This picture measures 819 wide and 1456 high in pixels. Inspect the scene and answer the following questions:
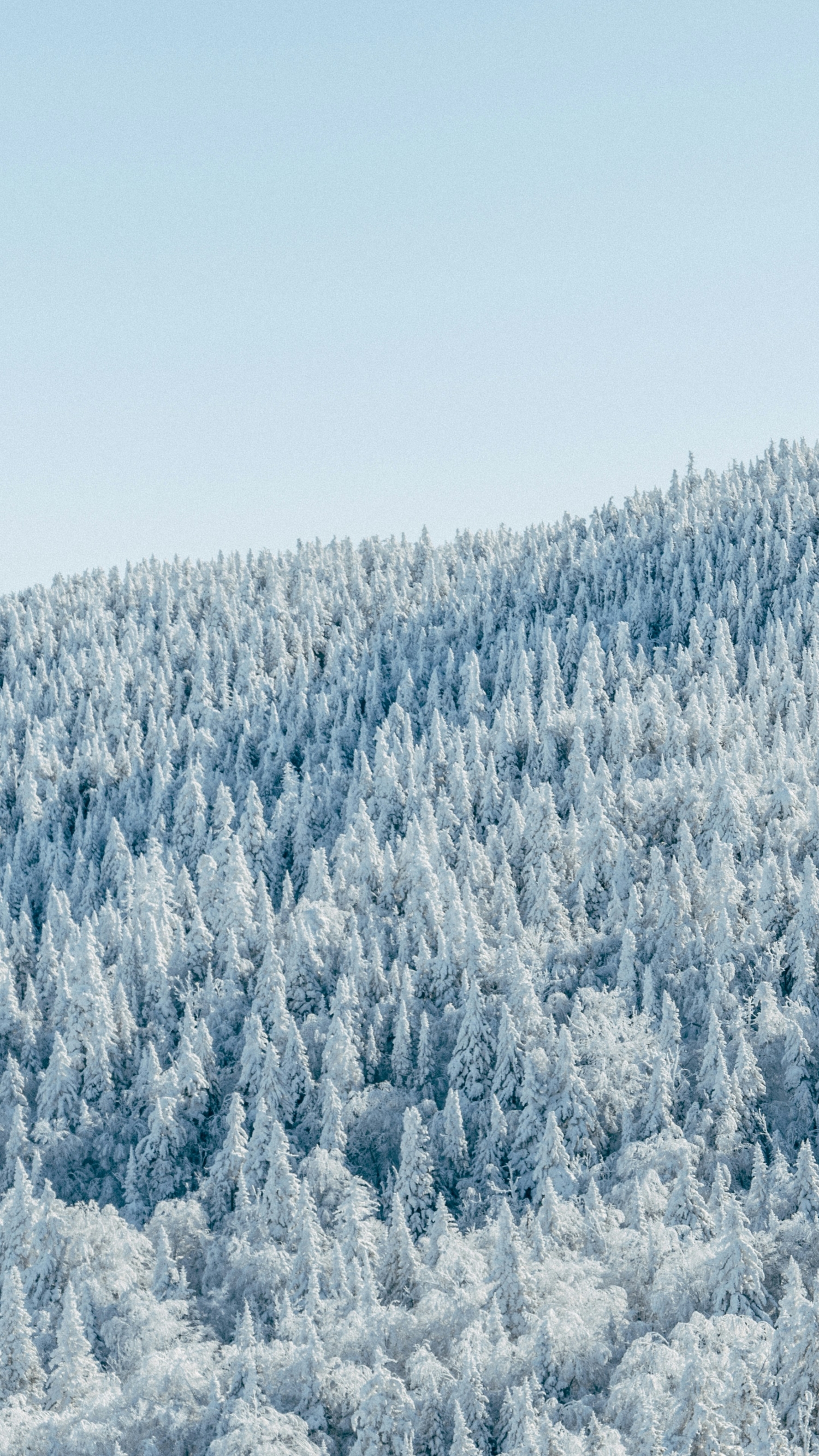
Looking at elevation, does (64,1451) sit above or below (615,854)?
below

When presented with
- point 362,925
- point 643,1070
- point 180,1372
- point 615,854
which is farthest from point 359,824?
point 180,1372

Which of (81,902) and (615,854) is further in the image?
(81,902)

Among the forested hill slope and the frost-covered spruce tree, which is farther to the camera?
the frost-covered spruce tree

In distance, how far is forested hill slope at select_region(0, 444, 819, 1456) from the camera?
229 feet

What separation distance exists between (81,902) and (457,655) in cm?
7193

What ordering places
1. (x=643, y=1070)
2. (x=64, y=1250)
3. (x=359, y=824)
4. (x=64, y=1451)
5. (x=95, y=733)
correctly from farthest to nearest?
(x=95, y=733) → (x=359, y=824) → (x=643, y=1070) → (x=64, y=1250) → (x=64, y=1451)

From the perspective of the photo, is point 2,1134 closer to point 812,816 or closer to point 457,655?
point 812,816

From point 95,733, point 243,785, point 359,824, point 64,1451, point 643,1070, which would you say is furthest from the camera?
point 95,733

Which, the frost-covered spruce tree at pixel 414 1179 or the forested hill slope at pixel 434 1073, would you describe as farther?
the frost-covered spruce tree at pixel 414 1179

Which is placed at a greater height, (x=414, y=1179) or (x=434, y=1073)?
(x=434, y=1073)

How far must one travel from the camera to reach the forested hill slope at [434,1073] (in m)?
69.9

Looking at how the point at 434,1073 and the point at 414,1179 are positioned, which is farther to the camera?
the point at 434,1073

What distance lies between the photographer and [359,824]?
427 ft

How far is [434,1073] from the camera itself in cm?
9925
